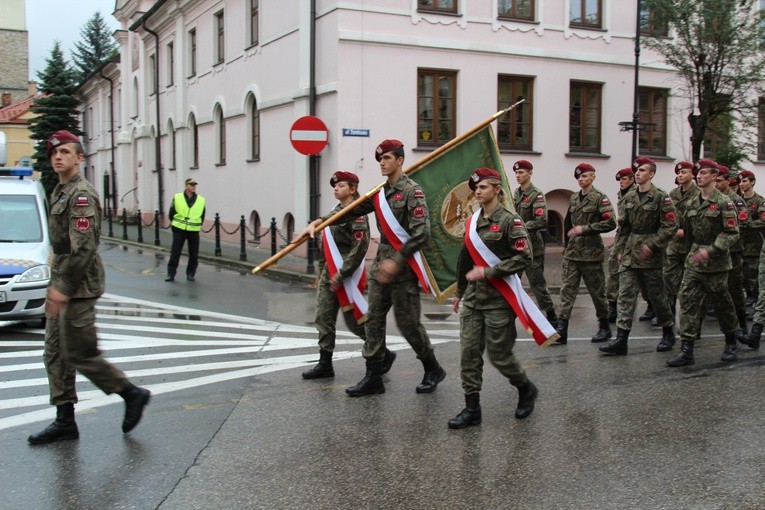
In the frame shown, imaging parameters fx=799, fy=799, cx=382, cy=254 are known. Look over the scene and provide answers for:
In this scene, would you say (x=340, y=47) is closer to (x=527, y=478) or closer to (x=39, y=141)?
(x=527, y=478)

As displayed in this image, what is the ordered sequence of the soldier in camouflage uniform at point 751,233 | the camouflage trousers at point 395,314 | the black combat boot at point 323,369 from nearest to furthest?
the camouflage trousers at point 395,314 → the black combat boot at point 323,369 → the soldier in camouflage uniform at point 751,233

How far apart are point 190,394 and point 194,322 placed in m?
4.04

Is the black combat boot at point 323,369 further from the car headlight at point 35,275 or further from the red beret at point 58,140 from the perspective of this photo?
the car headlight at point 35,275

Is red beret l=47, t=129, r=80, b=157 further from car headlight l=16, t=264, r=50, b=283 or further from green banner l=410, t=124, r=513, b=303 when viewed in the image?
car headlight l=16, t=264, r=50, b=283

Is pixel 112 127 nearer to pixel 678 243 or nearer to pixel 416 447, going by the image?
pixel 678 243

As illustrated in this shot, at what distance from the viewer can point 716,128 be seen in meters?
19.6

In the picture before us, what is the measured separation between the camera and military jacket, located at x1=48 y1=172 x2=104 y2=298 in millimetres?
5195

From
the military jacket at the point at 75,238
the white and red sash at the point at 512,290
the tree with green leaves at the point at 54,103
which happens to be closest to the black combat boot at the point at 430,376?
the white and red sash at the point at 512,290

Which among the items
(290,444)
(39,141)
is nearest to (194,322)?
(290,444)

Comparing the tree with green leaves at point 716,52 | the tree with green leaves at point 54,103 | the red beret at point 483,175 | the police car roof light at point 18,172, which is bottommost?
the red beret at point 483,175

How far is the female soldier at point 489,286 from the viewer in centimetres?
567

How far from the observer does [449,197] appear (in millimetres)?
7891

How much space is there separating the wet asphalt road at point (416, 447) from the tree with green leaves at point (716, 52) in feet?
37.8

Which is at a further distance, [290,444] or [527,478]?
[290,444]
